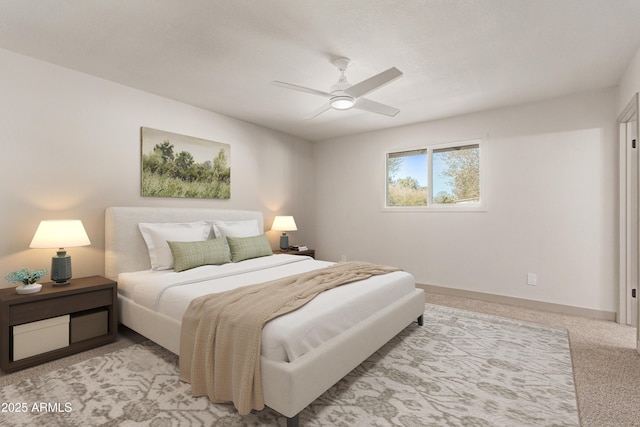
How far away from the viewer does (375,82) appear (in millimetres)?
2465

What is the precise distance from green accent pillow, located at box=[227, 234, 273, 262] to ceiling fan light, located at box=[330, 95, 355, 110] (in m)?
1.90

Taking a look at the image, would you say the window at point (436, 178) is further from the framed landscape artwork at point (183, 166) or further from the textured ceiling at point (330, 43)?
the framed landscape artwork at point (183, 166)

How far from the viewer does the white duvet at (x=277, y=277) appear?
1705 millimetres

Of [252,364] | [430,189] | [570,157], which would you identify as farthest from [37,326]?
[570,157]

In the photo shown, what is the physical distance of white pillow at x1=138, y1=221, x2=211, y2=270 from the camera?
3.12 m

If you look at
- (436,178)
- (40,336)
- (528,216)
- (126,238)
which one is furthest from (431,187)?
(40,336)

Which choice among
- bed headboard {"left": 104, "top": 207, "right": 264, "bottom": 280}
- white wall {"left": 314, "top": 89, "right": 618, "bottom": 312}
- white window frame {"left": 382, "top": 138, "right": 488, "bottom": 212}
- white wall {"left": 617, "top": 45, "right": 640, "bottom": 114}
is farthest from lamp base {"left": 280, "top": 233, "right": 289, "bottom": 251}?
white wall {"left": 617, "top": 45, "right": 640, "bottom": 114}

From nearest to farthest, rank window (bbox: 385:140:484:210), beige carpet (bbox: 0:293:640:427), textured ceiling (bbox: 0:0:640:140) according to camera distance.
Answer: beige carpet (bbox: 0:293:640:427) → textured ceiling (bbox: 0:0:640:140) → window (bbox: 385:140:484:210)

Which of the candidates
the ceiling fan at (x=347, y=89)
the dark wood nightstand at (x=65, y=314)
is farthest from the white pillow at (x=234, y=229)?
the ceiling fan at (x=347, y=89)

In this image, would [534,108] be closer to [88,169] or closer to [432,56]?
[432,56]

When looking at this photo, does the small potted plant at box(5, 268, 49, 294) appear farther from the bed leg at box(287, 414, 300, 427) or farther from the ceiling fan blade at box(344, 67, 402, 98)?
the ceiling fan blade at box(344, 67, 402, 98)

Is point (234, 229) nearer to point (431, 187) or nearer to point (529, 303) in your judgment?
point (431, 187)

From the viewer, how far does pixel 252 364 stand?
64.2 inches

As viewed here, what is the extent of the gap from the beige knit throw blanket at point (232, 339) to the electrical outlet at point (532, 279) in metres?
2.96
